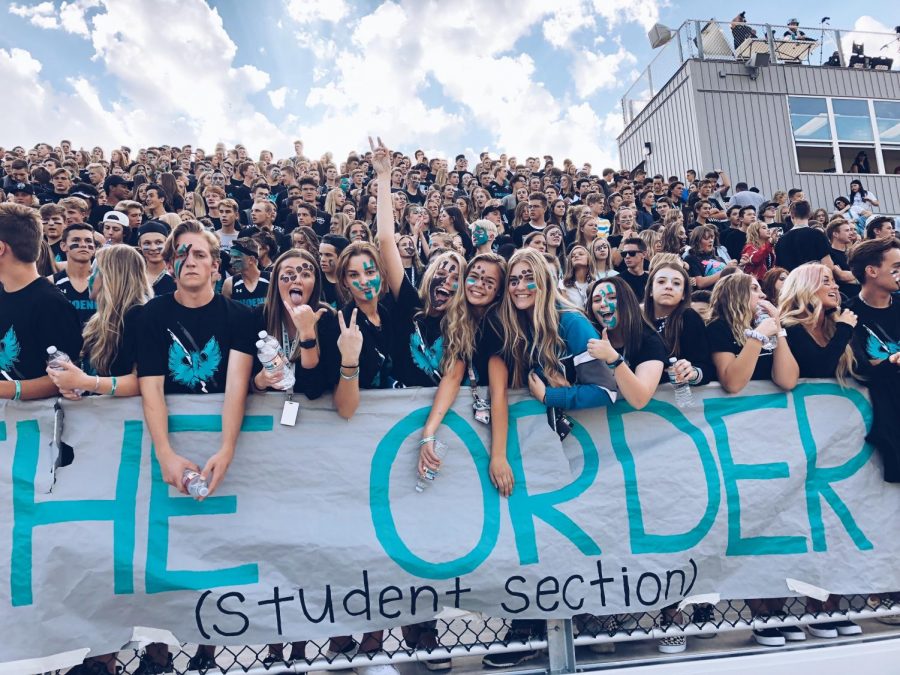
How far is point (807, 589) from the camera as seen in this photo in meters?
3.30

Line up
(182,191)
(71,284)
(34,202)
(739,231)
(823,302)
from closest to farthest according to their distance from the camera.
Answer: (823,302) → (71,284) → (34,202) → (739,231) → (182,191)

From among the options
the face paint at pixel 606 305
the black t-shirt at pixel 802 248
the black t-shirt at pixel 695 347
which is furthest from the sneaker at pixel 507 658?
the black t-shirt at pixel 802 248

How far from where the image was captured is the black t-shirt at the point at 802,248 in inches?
206

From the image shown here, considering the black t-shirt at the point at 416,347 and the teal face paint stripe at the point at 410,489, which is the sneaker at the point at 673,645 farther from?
the black t-shirt at the point at 416,347

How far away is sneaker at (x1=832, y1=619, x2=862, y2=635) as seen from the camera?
3.35 meters

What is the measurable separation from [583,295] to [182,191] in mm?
6379

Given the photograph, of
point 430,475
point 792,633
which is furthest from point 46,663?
point 792,633

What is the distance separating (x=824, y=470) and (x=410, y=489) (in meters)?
2.35

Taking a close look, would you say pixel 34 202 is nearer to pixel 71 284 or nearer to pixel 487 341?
pixel 71 284

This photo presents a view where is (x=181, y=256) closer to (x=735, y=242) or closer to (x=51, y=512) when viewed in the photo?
(x=51, y=512)

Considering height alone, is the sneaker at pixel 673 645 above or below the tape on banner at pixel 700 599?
below

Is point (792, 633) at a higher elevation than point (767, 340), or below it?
below

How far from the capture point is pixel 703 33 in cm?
1645

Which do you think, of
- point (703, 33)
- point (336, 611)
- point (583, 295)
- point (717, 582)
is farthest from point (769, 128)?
point (336, 611)
